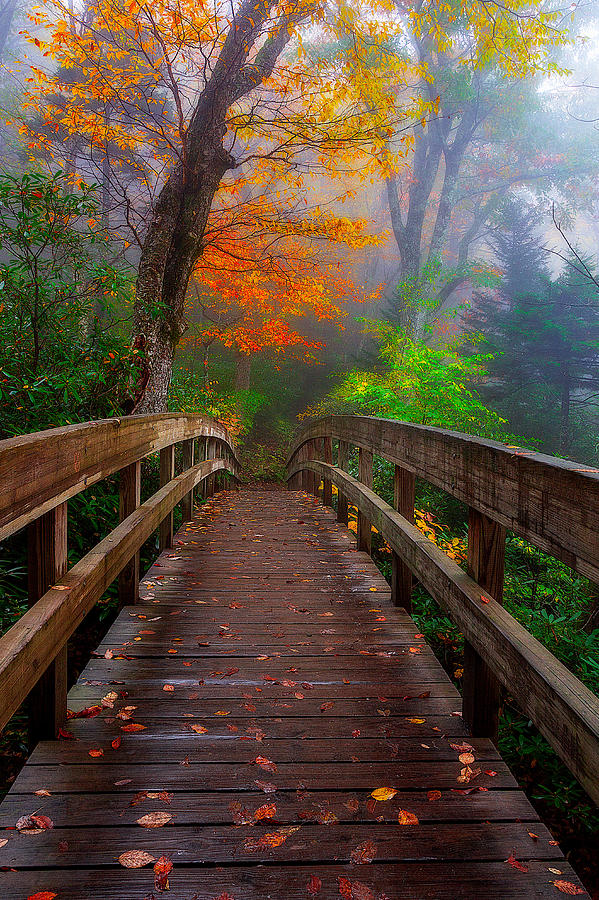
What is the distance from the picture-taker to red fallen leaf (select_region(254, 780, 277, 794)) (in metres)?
1.71

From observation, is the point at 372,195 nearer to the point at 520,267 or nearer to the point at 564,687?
the point at 520,267

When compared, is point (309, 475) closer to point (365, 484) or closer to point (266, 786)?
point (365, 484)

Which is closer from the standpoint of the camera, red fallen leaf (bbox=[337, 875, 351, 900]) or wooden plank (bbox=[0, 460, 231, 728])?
red fallen leaf (bbox=[337, 875, 351, 900])

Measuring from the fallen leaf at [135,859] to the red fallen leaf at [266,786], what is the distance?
391mm

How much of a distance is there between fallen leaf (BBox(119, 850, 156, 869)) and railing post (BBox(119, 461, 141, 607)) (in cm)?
184

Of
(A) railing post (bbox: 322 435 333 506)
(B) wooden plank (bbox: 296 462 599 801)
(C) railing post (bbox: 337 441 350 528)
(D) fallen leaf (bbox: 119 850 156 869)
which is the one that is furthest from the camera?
(A) railing post (bbox: 322 435 333 506)

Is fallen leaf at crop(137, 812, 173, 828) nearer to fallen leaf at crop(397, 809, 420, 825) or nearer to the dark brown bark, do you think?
fallen leaf at crop(397, 809, 420, 825)

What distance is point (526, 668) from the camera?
1.57 meters

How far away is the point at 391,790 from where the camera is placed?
172cm

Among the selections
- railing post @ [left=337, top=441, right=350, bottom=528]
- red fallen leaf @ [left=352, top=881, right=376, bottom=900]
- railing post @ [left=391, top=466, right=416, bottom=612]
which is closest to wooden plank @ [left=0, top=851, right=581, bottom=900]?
red fallen leaf @ [left=352, top=881, right=376, bottom=900]

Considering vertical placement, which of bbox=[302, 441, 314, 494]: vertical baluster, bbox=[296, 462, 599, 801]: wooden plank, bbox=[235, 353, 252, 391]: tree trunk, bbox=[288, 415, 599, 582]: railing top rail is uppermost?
bbox=[235, 353, 252, 391]: tree trunk

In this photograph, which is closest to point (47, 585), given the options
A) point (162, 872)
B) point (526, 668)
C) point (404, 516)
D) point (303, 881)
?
point (162, 872)

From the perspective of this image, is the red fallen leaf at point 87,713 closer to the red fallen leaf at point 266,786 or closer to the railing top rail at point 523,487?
the red fallen leaf at point 266,786

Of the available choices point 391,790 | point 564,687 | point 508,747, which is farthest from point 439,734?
point 508,747
